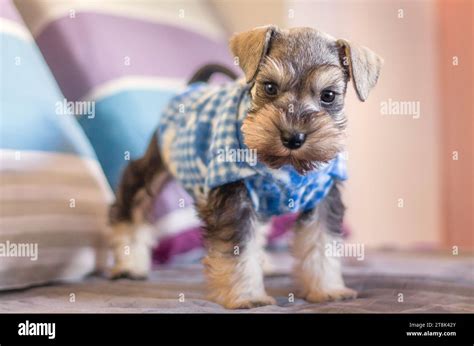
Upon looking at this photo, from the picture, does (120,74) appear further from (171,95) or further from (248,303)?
(248,303)

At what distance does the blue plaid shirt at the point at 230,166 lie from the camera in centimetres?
174

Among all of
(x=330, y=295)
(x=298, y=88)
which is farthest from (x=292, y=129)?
(x=330, y=295)

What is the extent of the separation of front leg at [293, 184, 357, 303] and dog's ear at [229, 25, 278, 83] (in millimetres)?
445

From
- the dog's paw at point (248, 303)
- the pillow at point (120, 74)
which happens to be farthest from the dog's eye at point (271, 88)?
the pillow at point (120, 74)

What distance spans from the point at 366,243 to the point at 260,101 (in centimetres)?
173

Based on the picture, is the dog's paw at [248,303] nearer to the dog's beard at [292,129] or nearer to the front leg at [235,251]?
the front leg at [235,251]

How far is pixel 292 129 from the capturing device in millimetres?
1601

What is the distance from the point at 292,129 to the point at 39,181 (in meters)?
1.00

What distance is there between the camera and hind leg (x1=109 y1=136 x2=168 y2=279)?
2.30 m

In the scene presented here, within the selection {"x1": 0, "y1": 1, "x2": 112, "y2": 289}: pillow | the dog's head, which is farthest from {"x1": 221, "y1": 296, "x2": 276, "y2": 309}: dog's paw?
{"x1": 0, "y1": 1, "x2": 112, "y2": 289}: pillow

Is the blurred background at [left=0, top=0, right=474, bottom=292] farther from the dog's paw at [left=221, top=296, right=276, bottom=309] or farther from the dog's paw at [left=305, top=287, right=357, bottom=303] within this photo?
the dog's paw at [left=221, top=296, right=276, bottom=309]

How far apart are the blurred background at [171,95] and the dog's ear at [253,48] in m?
0.30

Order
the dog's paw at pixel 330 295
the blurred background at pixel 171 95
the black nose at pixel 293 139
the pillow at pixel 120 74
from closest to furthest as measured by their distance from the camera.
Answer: the black nose at pixel 293 139 < the dog's paw at pixel 330 295 < the blurred background at pixel 171 95 < the pillow at pixel 120 74
